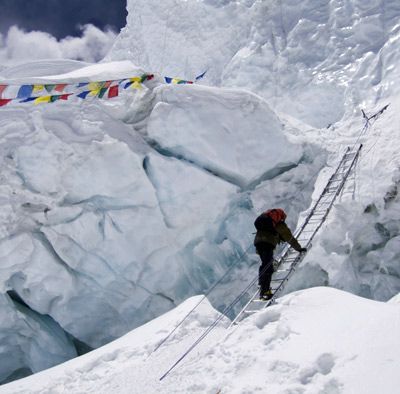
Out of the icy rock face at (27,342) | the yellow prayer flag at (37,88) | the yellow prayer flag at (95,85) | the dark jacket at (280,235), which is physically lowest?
the icy rock face at (27,342)

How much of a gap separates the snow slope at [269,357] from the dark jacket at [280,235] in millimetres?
1169

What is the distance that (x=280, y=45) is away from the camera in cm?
1320

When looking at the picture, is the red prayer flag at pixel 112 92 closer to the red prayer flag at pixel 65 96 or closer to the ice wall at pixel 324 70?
the red prayer flag at pixel 65 96

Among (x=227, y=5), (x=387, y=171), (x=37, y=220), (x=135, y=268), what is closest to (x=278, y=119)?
(x=387, y=171)

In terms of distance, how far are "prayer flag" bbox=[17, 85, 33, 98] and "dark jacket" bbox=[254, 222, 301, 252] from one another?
16.1 ft

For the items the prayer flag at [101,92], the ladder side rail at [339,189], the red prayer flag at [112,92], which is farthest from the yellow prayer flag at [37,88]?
the ladder side rail at [339,189]

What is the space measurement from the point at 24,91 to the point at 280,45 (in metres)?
7.32

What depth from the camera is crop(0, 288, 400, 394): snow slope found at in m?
3.48

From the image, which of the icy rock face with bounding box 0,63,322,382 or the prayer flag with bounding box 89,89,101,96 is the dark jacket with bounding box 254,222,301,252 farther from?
the prayer flag with bounding box 89,89,101,96

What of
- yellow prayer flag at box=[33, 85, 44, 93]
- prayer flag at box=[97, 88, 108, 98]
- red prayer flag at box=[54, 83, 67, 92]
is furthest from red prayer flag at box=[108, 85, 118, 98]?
yellow prayer flag at box=[33, 85, 44, 93]

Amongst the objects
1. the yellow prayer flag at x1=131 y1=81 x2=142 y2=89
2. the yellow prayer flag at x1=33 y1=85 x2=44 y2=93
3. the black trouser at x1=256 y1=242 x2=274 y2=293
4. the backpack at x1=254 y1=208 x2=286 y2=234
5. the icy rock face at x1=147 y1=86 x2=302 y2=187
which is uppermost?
the yellow prayer flag at x1=33 y1=85 x2=44 y2=93

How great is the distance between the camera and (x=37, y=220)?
7840 mm

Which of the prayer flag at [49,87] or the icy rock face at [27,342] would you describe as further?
the prayer flag at [49,87]

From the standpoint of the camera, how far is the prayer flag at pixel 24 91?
849cm
